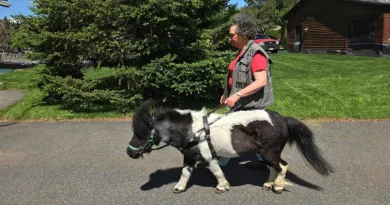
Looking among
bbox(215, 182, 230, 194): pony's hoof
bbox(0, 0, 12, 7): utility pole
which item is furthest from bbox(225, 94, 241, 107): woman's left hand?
bbox(0, 0, 12, 7): utility pole

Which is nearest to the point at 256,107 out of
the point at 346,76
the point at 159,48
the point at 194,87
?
the point at 194,87

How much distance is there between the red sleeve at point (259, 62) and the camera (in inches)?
154

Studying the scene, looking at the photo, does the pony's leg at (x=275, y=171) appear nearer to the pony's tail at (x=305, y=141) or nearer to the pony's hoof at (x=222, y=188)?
the pony's tail at (x=305, y=141)

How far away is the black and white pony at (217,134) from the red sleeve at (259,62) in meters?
0.47

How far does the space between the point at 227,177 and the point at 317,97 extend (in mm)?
5785

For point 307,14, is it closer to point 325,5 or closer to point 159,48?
point 325,5

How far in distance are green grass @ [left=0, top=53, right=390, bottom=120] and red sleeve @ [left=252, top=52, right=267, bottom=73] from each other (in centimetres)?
404

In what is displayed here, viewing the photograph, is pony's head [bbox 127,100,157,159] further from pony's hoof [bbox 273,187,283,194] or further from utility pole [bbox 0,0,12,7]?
utility pole [bbox 0,0,12,7]

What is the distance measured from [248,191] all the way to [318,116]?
405 centimetres

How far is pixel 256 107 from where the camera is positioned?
13.7 ft

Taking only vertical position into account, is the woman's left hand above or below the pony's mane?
above

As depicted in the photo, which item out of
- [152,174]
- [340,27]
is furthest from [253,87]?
[340,27]

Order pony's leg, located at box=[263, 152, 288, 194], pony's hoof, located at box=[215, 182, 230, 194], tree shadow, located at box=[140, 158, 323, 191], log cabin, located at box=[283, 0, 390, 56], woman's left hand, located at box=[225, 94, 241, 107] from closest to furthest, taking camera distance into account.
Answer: woman's left hand, located at box=[225, 94, 241, 107] < pony's leg, located at box=[263, 152, 288, 194] < pony's hoof, located at box=[215, 182, 230, 194] < tree shadow, located at box=[140, 158, 323, 191] < log cabin, located at box=[283, 0, 390, 56]

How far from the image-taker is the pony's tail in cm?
407
